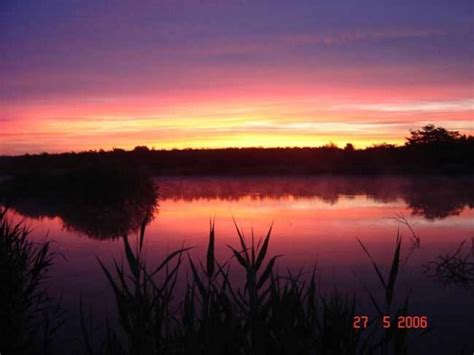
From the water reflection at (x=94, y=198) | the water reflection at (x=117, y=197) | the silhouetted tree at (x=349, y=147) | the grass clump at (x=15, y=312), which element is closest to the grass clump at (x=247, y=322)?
the grass clump at (x=15, y=312)

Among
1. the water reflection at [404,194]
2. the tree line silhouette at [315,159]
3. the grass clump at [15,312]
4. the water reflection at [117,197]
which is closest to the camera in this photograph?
the grass clump at [15,312]

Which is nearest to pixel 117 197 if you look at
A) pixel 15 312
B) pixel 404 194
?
pixel 404 194

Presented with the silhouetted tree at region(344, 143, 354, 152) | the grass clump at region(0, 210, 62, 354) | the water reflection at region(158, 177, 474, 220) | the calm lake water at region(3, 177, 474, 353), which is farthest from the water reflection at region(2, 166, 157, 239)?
the silhouetted tree at region(344, 143, 354, 152)

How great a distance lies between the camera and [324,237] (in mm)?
11086

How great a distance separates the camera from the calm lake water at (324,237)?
20.8 feet

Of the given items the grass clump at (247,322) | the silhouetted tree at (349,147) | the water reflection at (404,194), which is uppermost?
the silhouetted tree at (349,147)

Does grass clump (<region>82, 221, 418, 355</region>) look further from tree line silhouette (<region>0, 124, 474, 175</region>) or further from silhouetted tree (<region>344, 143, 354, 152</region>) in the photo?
silhouetted tree (<region>344, 143, 354, 152</region>)

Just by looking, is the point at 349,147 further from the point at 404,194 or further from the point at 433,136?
the point at 404,194

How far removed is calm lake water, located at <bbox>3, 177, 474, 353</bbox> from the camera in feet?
20.8

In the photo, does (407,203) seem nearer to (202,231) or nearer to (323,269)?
(202,231)

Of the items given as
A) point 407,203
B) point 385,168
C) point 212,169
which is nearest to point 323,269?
point 407,203

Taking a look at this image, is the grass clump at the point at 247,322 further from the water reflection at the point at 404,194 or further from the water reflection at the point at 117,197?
the water reflection at the point at 404,194

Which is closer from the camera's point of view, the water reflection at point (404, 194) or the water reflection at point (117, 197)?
the water reflection at point (117, 197)

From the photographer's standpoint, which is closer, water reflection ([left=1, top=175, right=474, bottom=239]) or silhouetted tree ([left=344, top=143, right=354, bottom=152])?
water reflection ([left=1, top=175, right=474, bottom=239])
